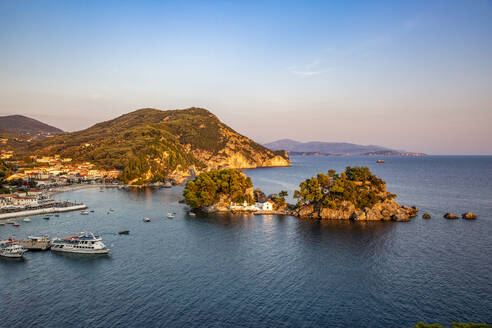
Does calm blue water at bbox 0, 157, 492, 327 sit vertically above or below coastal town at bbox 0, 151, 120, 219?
Answer: below

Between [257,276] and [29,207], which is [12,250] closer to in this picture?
[257,276]

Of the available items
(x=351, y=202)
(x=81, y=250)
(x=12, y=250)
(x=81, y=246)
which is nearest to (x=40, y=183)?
(x=12, y=250)

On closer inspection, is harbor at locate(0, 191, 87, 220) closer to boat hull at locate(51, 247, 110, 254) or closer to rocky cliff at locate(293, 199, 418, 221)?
boat hull at locate(51, 247, 110, 254)

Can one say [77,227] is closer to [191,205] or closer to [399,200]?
[191,205]

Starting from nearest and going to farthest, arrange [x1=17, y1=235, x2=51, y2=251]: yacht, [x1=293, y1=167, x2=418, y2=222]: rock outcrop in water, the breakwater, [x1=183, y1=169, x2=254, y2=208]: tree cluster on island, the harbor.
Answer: [x1=17, y1=235, x2=51, y2=251]: yacht, [x1=293, y1=167, x2=418, y2=222]: rock outcrop in water, the breakwater, the harbor, [x1=183, y1=169, x2=254, y2=208]: tree cluster on island

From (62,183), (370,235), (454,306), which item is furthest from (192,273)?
(62,183)

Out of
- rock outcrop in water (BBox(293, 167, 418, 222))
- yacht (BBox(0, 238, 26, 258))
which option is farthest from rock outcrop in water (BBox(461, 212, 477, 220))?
yacht (BBox(0, 238, 26, 258))
